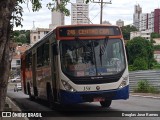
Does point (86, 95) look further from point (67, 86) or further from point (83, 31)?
point (83, 31)

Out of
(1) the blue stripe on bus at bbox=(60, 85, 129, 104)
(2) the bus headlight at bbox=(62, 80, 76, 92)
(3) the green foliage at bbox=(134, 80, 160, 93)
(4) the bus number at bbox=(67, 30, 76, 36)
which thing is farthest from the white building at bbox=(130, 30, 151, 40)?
(2) the bus headlight at bbox=(62, 80, 76, 92)

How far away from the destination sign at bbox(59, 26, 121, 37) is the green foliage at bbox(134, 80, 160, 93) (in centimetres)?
1692

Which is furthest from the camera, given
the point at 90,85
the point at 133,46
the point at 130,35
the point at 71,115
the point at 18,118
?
the point at 130,35

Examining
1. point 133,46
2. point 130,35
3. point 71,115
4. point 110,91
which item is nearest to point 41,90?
point 71,115

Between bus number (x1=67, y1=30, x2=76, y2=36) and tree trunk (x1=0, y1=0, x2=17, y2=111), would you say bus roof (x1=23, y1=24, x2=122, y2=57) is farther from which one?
tree trunk (x1=0, y1=0, x2=17, y2=111)

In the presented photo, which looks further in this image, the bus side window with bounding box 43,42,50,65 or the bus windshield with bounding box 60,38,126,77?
the bus side window with bounding box 43,42,50,65

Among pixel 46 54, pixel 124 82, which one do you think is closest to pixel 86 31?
pixel 124 82

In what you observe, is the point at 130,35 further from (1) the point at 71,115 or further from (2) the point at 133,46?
(1) the point at 71,115

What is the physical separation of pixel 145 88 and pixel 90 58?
1854 cm

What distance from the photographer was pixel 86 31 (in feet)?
49.5

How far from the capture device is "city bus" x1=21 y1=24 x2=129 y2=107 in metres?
14.4

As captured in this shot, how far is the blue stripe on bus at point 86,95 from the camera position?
1431cm

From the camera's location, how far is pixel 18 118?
13.1 m

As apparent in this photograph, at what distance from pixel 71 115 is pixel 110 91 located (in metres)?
1.76
